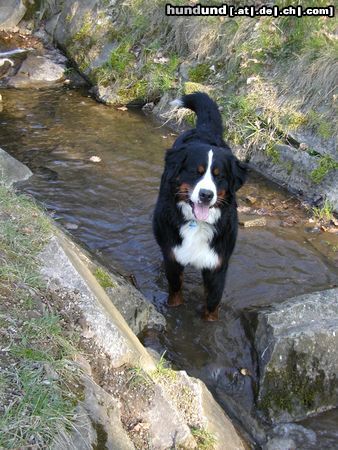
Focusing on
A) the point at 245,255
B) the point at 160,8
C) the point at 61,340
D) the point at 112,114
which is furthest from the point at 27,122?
the point at 61,340

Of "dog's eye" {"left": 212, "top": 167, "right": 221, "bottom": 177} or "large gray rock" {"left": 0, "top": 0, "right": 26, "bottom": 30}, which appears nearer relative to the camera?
"dog's eye" {"left": 212, "top": 167, "right": 221, "bottom": 177}

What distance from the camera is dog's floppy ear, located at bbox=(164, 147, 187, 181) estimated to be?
10.5 ft

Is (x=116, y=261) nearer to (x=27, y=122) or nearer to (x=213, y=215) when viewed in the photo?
(x=213, y=215)

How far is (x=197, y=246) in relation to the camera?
131 inches

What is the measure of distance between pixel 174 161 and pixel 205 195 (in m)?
0.43

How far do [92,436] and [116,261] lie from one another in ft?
7.79

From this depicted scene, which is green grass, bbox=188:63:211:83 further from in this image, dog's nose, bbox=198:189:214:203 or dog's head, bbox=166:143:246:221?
dog's nose, bbox=198:189:214:203

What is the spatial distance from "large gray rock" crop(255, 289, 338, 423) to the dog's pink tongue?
851 millimetres

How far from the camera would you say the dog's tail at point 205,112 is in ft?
13.7

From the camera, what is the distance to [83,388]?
202cm

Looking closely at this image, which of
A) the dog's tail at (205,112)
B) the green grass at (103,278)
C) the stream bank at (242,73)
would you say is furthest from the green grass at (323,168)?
the green grass at (103,278)

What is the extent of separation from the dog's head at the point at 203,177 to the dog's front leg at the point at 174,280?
1.66 feet

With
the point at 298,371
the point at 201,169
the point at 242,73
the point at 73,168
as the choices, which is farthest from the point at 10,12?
the point at 298,371

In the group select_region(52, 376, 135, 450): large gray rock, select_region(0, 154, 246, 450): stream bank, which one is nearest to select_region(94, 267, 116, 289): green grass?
select_region(0, 154, 246, 450): stream bank
